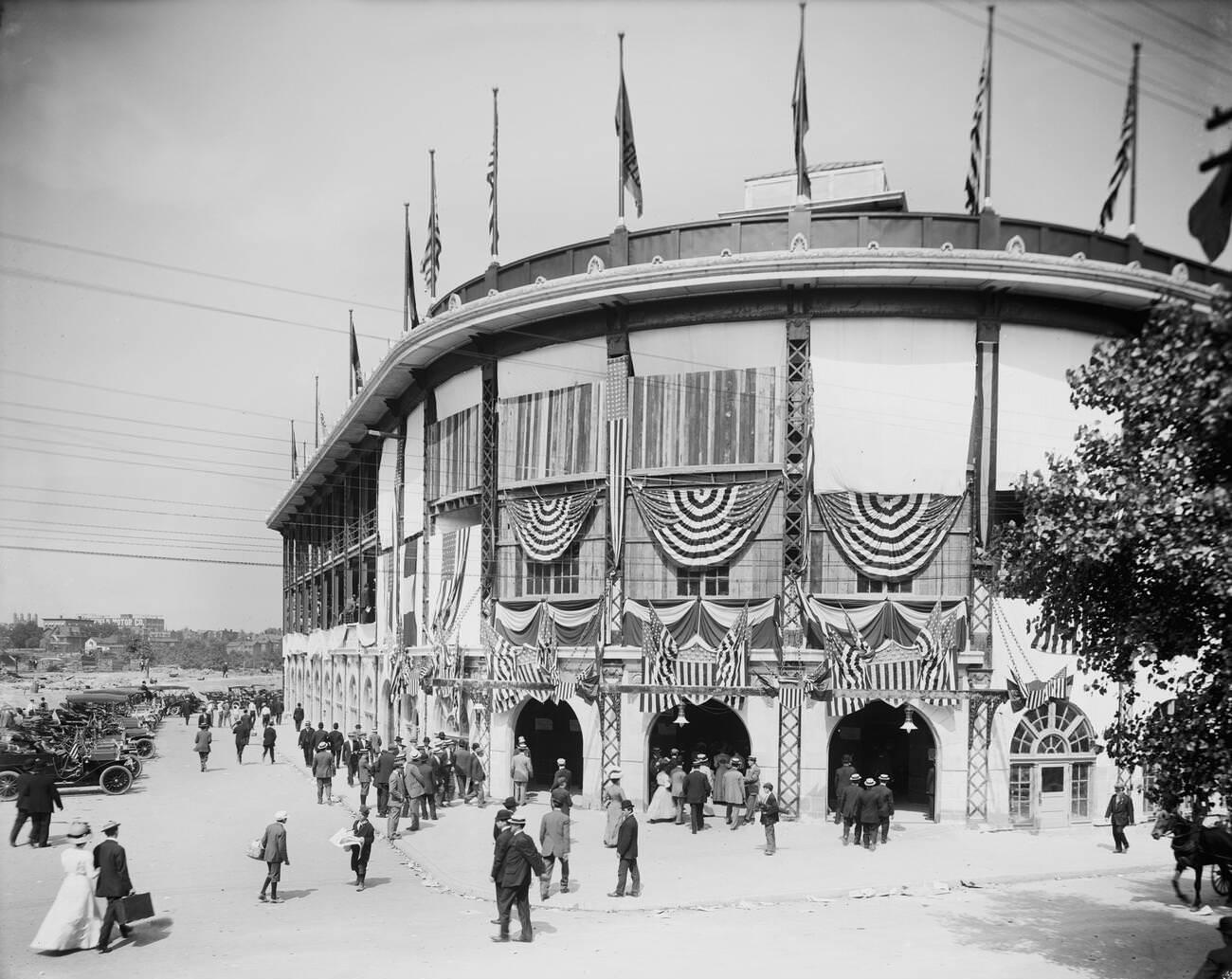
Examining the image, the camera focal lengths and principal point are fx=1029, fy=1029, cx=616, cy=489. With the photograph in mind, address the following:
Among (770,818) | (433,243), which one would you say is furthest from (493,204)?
(770,818)

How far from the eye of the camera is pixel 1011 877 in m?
19.4

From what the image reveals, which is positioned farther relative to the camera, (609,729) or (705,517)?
(609,729)

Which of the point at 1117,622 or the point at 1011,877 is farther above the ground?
the point at 1117,622

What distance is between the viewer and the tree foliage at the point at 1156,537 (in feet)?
36.6

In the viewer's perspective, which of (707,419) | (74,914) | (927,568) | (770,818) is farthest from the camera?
(707,419)

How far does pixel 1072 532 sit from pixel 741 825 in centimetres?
1369

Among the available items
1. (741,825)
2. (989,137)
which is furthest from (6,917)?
(989,137)

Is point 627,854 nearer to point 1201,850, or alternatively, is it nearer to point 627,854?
point 627,854

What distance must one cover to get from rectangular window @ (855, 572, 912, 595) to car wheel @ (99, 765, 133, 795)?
21085 millimetres

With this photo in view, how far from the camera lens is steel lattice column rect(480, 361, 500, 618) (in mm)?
30984

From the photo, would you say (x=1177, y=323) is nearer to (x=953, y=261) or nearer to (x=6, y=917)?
(x=953, y=261)

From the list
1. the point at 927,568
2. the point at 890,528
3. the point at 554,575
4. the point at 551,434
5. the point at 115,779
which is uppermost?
the point at 551,434

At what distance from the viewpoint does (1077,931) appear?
15.5m

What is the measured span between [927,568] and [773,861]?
9.24m
